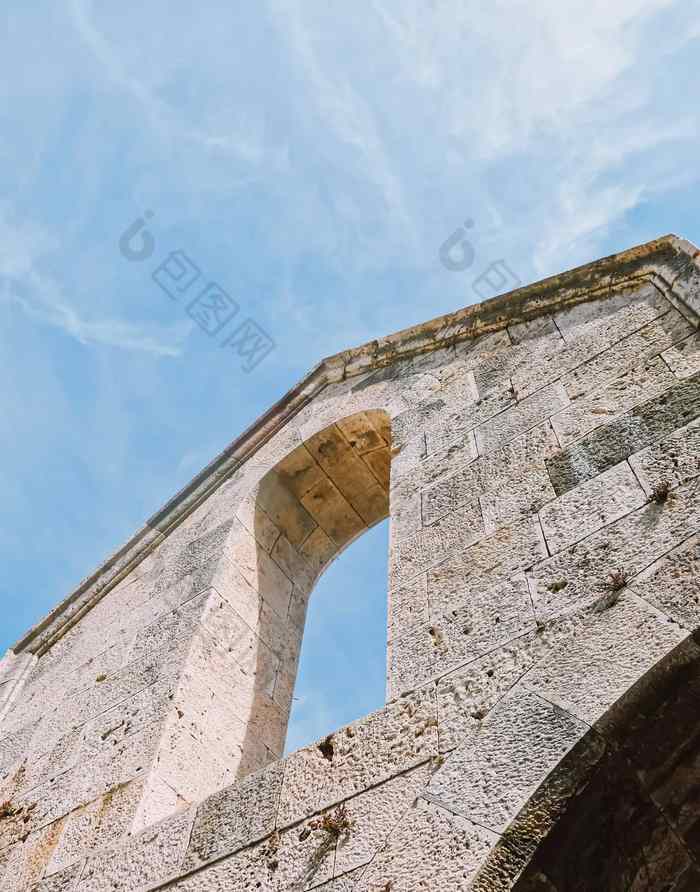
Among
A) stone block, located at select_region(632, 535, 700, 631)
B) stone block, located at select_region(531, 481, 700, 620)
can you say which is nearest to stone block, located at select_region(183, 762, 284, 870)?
stone block, located at select_region(531, 481, 700, 620)

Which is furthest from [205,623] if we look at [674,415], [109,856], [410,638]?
[674,415]

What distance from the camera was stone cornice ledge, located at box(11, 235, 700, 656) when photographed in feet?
14.5

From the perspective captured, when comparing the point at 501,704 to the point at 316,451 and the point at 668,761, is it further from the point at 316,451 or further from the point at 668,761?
the point at 316,451

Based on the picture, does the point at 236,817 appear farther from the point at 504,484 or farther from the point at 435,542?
the point at 504,484

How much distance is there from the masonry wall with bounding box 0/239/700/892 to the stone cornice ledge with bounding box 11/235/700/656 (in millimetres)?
71

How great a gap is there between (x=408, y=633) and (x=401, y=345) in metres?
2.77

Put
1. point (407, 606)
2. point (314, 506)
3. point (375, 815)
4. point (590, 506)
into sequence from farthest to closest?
point (314, 506) < point (407, 606) < point (590, 506) < point (375, 815)

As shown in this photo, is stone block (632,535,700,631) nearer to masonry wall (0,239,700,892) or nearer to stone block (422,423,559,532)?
masonry wall (0,239,700,892)

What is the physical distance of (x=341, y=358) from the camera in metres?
6.21

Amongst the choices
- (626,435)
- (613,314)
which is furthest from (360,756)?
(613,314)

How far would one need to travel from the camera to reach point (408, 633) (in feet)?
10.8

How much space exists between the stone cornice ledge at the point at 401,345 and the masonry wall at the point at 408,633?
0.07 meters

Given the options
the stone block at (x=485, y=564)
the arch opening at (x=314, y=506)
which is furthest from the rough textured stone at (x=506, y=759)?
the arch opening at (x=314, y=506)

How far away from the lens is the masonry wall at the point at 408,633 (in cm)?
250
